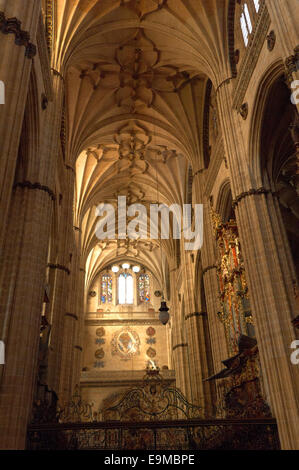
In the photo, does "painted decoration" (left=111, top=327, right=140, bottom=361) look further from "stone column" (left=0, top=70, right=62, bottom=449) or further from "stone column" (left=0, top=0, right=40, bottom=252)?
"stone column" (left=0, top=0, right=40, bottom=252)

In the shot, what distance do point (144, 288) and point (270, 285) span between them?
24214 mm

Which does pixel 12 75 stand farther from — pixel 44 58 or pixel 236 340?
pixel 236 340

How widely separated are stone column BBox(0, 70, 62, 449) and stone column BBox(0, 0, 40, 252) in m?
2.68

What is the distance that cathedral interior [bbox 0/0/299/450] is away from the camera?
830cm

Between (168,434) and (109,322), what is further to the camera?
(109,322)

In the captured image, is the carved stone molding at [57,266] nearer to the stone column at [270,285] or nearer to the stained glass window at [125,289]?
the stone column at [270,285]

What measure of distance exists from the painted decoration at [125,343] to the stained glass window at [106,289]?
2701mm

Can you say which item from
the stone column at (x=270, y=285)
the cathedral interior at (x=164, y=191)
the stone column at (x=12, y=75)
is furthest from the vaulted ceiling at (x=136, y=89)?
the stone column at (x=12, y=75)

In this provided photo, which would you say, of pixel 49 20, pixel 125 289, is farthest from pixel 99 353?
pixel 49 20

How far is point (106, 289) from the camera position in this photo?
32.8m

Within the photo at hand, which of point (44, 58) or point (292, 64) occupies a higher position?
point (44, 58)
